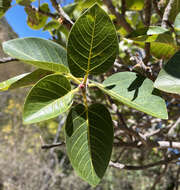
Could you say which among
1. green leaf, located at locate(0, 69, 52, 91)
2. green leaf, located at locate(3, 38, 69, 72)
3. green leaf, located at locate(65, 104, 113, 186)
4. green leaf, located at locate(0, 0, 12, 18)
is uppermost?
green leaf, located at locate(0, 0, 12, 18)

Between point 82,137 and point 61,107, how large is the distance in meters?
0.12

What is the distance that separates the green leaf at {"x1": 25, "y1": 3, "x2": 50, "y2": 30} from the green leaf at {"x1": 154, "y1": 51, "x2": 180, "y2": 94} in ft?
2.09

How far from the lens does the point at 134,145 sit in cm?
88

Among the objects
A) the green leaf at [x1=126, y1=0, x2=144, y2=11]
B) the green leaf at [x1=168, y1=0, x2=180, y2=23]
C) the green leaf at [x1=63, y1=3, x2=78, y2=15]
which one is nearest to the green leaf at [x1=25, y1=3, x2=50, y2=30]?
the green leaf at [x1=63, y1=3, x2=78, y2=15]

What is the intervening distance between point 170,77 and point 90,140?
23 cm

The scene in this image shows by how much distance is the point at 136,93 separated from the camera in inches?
17.7

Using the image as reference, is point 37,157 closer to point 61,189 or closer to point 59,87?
point 61,189

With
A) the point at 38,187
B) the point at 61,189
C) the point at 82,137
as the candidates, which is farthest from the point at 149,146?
the point at 61,189

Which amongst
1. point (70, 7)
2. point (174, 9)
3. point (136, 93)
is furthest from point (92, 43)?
point (70, 7)

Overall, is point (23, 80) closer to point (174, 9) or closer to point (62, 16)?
point (62, 16)

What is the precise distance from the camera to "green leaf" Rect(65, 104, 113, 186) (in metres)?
0.50

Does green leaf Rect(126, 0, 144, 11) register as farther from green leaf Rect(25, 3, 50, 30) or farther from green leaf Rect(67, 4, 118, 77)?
green leaf Rect(67, 4, 118, 77)

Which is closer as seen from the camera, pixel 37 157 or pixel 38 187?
pixel 38 187

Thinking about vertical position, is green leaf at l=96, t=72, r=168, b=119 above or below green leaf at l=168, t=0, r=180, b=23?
below
